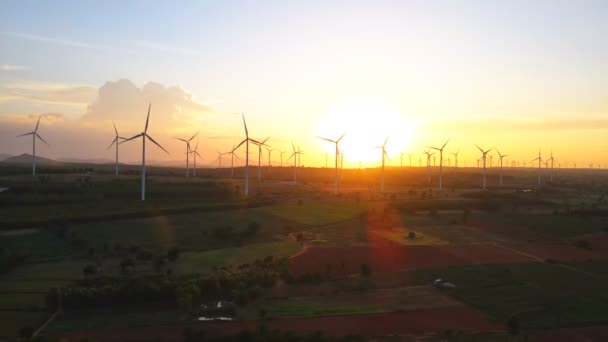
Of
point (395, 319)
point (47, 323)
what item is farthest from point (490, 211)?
point (47, 323)

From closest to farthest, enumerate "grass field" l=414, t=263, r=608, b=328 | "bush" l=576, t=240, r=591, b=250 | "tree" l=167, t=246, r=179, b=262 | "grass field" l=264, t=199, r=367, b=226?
"grass field" l=414, t=263, r=608, b=328
"tree" l=167, t=246, r=179, b=262
"bush" l=576, t=240, r=591, b=250
"grass field" l=264, t=199, r=367, b=226

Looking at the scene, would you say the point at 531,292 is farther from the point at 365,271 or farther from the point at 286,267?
the point at 286,267

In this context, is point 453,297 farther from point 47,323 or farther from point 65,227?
point 65,227

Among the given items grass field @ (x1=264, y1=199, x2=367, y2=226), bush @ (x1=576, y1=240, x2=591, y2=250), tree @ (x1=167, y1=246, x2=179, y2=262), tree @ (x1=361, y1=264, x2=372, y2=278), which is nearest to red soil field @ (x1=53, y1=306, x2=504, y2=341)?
tree @ (x1=361, y1=264, x2=372, y2=278)

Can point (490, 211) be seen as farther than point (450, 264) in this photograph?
Yes

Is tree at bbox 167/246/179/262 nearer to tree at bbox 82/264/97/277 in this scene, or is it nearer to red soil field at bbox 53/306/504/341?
tree at bbox 82/264/97/277

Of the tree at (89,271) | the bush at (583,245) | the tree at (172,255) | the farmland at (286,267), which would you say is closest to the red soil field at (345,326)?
the farmland at (286,267)
